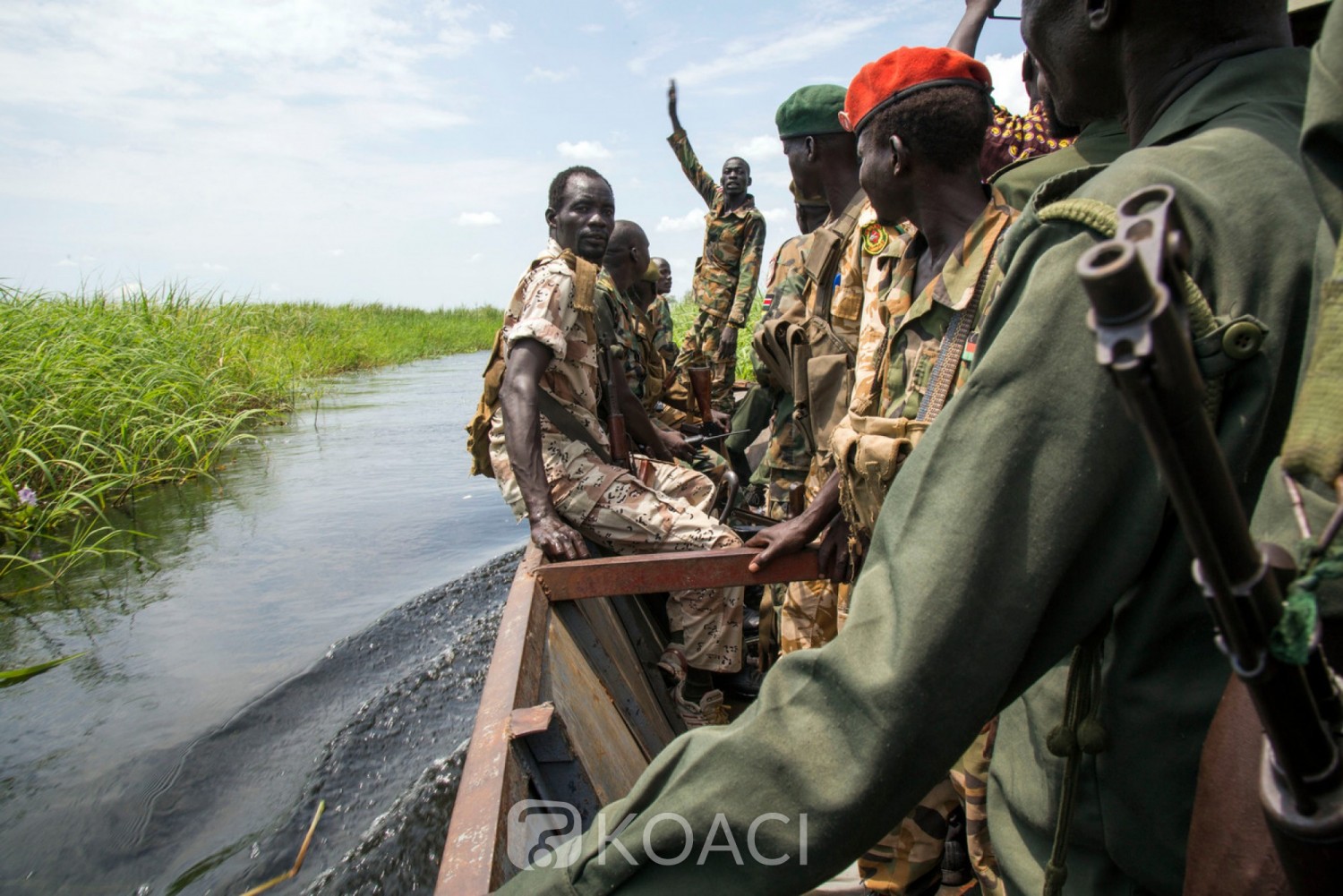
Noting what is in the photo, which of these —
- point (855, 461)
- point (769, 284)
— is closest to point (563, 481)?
point (769, 284)

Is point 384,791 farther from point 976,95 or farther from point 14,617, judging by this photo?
point 976,95

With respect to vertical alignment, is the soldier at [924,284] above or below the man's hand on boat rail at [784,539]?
above

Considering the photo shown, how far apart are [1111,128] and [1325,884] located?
4.92 ft

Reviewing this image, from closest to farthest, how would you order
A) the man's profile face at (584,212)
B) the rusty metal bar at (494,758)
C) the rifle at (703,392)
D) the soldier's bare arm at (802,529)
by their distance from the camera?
the rusty metal bar at (494,758) → the soldier's bare arm at (802,529) → the man's profile face at (584,212) → the rifle at (703,392)

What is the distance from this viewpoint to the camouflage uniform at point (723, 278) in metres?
6.70

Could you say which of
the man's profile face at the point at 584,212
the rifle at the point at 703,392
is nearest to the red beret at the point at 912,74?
the man's profile face at the point at 584,212

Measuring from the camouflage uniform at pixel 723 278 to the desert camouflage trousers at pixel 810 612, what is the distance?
13.2ft

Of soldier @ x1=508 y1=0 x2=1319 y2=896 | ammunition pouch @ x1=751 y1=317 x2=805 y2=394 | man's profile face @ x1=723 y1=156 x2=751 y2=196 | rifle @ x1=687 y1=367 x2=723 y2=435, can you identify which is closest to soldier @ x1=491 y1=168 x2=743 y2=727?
ammunition pouch @ x1=751 y1=317 x2=805 y2=394

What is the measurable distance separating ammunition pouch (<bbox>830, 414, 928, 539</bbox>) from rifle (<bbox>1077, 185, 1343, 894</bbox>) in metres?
1.19

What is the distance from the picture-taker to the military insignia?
2400mm

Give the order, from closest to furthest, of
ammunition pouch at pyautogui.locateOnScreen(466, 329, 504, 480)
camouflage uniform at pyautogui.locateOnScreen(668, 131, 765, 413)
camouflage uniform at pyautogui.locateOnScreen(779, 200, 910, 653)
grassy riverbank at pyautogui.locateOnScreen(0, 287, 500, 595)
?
camouflage uniform at pyautogui.locateOnScreen(779, 200, 910, 653) → ammunition pouch at pyautogui.locateOnScreen(466, 329, 504, 480) → grassy riverbank at pyautogui.locateOnScreen(0, 287, 500, 595) → camouflage uniform at pyautogui.locateOnScreen(668, 131, 765, 413)

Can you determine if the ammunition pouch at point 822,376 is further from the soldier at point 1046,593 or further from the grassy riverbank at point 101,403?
the grassy riverbank at point 101,403

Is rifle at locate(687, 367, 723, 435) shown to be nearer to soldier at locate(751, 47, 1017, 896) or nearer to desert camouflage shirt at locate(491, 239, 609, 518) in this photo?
desert camouflage shirt at locate(491, 239, 609, 518)

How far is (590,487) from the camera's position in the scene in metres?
3.08
